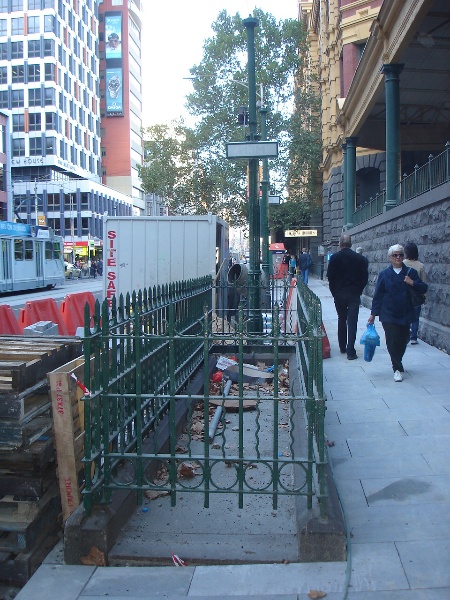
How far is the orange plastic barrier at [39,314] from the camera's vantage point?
11.4 metres

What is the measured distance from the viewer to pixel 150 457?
408 cm

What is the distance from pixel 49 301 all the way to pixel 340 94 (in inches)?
871

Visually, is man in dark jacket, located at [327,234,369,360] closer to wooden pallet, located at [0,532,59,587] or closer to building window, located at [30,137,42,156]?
wooden pallet, located at [0,532,59,587]

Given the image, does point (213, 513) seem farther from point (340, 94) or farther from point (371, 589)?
point (340, 94)

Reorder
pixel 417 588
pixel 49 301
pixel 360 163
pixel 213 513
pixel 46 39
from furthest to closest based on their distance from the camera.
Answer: pixel 46 39
pixel 360 163
pixel 49 301
pixel 213 513
pixel 417 588

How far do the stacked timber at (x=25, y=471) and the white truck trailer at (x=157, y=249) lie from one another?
28.2 ft

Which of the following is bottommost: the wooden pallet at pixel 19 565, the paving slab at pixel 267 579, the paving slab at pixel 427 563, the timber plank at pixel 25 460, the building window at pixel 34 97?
the wooden pallet at pixel 19 565

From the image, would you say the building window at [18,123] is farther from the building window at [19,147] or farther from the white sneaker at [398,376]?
the white sneaker at [398,376]

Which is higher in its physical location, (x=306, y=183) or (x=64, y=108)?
(x=64, y=108)

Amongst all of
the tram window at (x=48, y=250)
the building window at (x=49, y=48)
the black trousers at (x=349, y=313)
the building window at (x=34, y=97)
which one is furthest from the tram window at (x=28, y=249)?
the building window at (x=49, y=48)

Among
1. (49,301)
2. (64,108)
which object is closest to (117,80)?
(64,108)

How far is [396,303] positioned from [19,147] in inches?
2795

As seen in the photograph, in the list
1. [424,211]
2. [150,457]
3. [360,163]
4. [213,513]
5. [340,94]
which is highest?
[340,94]

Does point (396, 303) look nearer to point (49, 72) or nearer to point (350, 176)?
point (350, 176)
